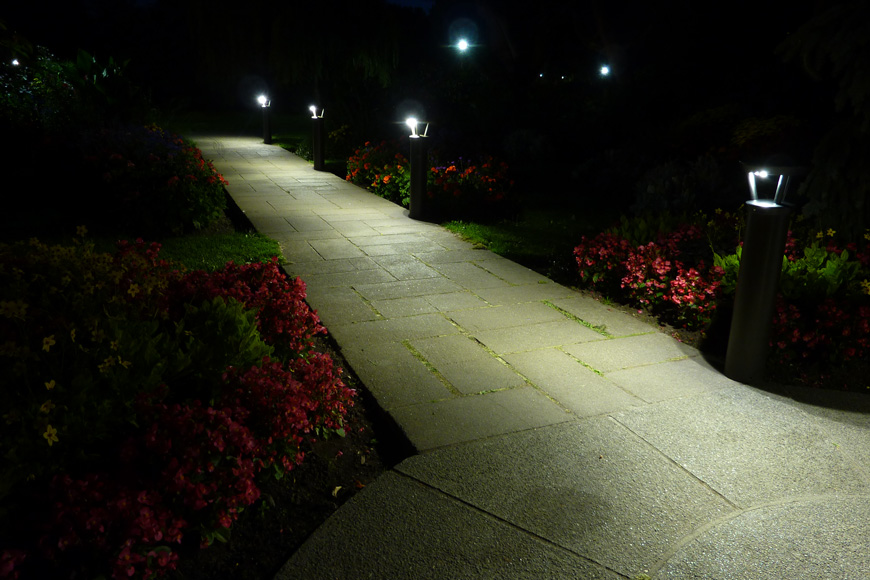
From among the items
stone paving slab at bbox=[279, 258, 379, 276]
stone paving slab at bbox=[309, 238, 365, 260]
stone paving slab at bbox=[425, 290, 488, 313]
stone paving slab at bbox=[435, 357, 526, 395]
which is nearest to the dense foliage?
stone paving slab at bbox=[309, 238, 365, 260]

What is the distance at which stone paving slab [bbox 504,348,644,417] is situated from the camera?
3219mm

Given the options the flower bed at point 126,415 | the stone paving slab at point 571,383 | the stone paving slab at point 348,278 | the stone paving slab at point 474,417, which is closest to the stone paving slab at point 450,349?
the stone paving slab at point 571,383

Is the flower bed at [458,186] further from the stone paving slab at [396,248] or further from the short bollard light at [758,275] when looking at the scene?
the short bollard light at [758,275]

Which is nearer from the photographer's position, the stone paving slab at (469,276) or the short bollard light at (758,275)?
the short bollard light at (758,275)

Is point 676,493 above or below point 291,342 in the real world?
below

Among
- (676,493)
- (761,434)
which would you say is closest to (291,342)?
(676,493)

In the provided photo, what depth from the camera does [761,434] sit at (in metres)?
2.97

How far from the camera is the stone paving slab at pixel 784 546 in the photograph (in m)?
2.11

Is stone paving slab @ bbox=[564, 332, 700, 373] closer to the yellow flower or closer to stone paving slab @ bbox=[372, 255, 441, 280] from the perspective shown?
stone paving slab @ bbox=[372, 255, 441, 280]

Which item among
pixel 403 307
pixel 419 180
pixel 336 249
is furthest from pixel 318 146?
pixel 403 307

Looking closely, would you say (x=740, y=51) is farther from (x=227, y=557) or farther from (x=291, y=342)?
(x=227, y=557)

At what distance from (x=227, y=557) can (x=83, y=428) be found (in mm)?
616

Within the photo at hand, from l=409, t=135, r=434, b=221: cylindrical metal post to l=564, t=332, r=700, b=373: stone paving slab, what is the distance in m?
4.23

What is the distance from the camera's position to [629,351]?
12.9ft
